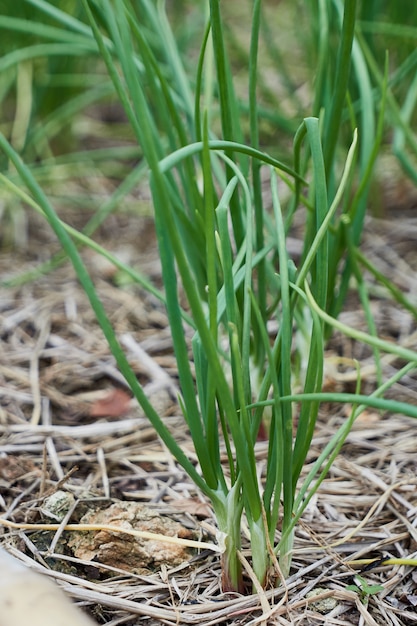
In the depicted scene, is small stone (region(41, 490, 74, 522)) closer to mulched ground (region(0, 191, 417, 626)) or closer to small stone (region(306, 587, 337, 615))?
mulched ground (region(0, 191, 417, 626))

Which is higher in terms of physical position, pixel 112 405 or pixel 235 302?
pixel 235 302

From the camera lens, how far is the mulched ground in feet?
2.49

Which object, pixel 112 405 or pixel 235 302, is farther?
pixel 112 405

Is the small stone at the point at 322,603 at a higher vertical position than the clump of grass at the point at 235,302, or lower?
lower

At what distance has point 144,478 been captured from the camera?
101 cm

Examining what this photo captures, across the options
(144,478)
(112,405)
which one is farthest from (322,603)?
(112,405)

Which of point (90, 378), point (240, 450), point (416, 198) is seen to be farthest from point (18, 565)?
point (416, 198)

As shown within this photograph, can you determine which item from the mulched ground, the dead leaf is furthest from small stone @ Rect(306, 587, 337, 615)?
the dead leaf

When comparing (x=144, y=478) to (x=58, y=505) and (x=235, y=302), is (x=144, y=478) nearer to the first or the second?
(x=58, y=505)

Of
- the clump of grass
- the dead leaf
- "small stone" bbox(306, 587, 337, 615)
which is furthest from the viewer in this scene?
the dead leaf

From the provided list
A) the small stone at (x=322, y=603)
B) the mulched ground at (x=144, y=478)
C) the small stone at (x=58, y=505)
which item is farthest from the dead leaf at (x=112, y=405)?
the small stone at (x=322, y=603)

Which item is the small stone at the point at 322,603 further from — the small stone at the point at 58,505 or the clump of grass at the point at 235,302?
the small stone at the point at 58,505

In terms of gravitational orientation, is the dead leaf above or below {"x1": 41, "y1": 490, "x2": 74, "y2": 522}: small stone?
below

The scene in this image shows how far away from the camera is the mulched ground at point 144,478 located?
2.49 feet
